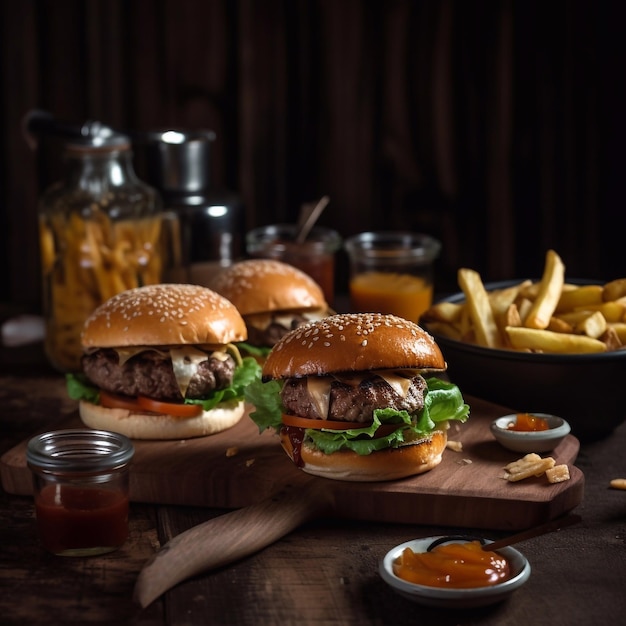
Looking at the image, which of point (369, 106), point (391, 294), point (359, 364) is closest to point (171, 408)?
point (359, 364)

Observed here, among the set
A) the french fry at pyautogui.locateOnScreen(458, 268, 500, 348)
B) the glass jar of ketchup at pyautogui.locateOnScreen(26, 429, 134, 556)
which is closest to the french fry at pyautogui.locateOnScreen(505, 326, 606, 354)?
the french fry at pyautogui.locateOnScreen(458, 268, 500, 348)

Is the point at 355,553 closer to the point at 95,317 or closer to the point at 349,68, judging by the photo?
the point at 95,317

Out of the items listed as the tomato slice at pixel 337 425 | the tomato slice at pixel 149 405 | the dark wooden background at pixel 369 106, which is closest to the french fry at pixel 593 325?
Result: the tomato slice at pixel 337 425

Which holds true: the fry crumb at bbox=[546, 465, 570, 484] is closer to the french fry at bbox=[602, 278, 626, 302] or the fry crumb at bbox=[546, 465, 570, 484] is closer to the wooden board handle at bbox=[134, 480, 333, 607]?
the wooden board handle at bbox=[134, 480, 333, 607]

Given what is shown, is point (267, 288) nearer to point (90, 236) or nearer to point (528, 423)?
point (90, 236)

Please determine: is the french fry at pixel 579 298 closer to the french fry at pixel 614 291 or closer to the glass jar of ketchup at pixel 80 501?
the french fry at pixel 614 291

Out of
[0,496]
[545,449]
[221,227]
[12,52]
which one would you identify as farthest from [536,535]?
[12,52]
